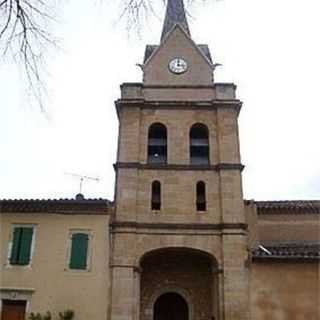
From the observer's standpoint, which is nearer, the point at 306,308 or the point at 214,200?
the point at 306,308

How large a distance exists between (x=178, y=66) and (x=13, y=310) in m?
12.6

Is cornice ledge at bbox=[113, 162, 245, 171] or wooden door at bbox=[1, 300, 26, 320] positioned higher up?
cornice ledge at bbox=[113, 162, 245, 171]

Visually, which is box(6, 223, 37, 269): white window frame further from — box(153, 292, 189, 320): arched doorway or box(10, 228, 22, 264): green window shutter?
box(153, 292, 189, 320): arched doorway

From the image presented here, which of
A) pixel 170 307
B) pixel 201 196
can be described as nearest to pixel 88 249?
pixel 170 307

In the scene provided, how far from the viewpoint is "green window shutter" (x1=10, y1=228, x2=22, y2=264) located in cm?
1869

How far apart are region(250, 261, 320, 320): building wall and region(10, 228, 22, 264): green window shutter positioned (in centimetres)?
861

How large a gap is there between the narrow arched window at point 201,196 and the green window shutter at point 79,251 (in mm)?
4543

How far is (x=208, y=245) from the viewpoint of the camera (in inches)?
754

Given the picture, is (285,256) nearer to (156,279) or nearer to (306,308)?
(306,308)

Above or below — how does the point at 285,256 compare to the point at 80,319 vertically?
above

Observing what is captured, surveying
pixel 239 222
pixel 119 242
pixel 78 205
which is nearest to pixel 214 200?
pixel 239 222

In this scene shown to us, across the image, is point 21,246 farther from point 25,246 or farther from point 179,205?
point 179,205

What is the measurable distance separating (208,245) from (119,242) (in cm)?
333

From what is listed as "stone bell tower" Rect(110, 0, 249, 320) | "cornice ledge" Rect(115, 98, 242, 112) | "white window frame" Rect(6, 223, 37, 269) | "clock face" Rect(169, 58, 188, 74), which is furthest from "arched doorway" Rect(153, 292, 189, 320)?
"clock face" Rect(169, 58, 188, 74)
